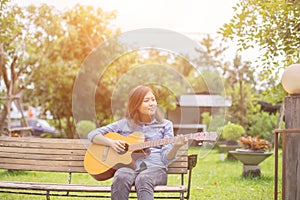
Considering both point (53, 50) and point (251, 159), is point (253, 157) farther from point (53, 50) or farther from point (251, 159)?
point (53, 50)

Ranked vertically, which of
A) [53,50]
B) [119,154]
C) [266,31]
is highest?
[53,50]

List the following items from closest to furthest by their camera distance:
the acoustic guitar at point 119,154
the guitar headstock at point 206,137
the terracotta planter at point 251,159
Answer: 1. the guitar headstock at point 206,137
2. the acoustic guitar at point 119,154
3. the terracotta planter at point 251,159

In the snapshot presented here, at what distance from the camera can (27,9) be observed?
10.4 meters

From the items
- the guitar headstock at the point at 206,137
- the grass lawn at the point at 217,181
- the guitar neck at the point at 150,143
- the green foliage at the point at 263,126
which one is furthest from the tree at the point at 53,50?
the guitar headstock at the point at 206,137

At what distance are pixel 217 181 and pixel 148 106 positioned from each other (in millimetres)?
2931

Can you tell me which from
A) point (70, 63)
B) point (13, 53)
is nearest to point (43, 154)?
point (13, 53)

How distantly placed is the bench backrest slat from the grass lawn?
2.42ft

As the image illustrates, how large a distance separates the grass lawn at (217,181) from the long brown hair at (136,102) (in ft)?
2.99

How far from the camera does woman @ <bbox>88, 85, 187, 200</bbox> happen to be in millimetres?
3207

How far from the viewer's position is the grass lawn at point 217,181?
4.98 m

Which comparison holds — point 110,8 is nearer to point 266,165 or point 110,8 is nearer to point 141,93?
point 266,165

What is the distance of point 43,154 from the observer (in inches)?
160

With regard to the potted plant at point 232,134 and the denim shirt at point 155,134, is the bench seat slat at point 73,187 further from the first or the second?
the potted plant at point 232,134

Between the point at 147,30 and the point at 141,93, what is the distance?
0.87 metres
